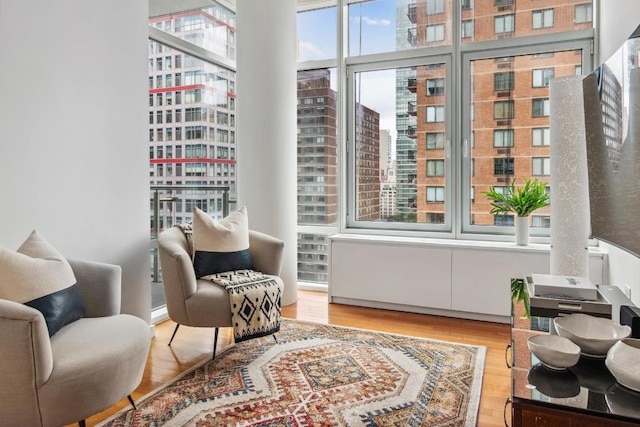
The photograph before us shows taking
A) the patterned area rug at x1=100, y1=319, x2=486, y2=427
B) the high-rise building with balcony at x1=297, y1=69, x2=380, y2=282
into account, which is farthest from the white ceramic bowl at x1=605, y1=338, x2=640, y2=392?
the high-rise building with balcony at x1=297, y1=69, x2=380, y2=282

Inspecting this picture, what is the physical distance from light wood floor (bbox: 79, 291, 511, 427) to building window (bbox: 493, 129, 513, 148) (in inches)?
60.4

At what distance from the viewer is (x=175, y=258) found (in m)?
2.66

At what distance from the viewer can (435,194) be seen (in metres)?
4.06

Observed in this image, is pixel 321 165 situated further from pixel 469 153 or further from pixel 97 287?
pixel 97 287

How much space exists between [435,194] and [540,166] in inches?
35.5

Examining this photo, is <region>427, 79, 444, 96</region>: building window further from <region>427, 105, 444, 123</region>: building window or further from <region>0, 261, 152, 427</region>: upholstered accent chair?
<region>0, 261, 152, 427</region>: upholstered accent chair

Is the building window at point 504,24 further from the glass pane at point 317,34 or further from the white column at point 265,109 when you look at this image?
the white column at point 265,109

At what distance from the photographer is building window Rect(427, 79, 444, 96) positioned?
402 centimetres

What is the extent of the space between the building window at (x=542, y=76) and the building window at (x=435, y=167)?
1007 millimetres

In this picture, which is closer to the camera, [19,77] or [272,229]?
[19,77]

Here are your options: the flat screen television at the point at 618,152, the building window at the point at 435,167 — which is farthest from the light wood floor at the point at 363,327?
the building window at the point at 435,167

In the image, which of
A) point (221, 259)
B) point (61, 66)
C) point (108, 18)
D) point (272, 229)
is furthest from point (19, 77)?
point (272, 229)

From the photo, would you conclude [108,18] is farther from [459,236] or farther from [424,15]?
[459,236]

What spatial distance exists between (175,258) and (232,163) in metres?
1.78
